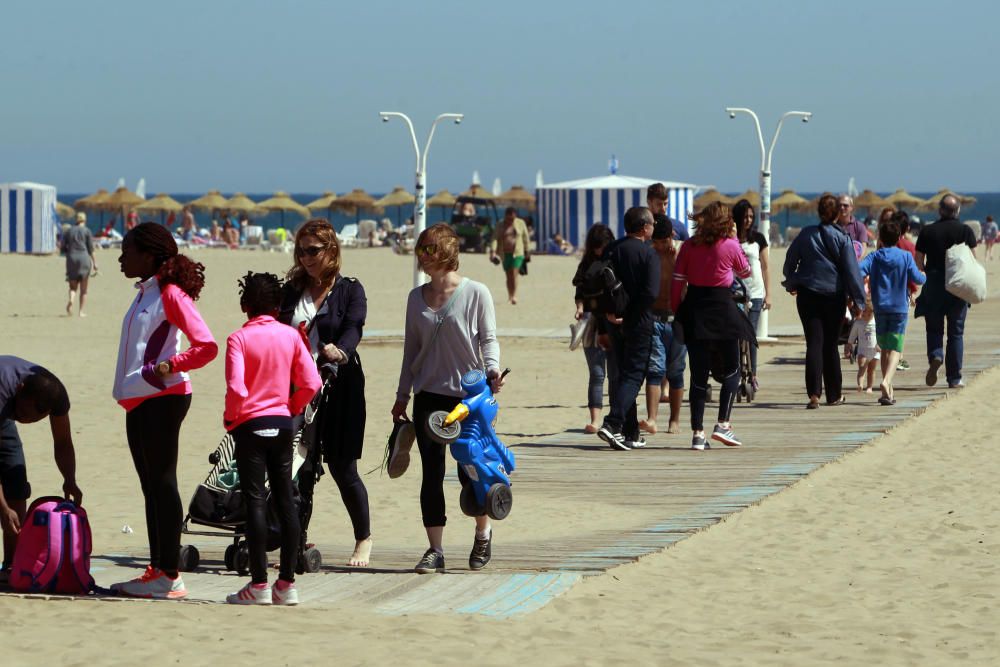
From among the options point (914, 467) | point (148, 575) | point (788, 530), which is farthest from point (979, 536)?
point (148, 575)

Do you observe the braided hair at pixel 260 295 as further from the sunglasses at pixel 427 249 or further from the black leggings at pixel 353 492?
the black leggings at pixel 353 492

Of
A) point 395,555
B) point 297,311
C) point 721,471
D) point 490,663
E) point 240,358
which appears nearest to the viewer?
point 490,663

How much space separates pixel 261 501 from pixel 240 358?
556 millimetres

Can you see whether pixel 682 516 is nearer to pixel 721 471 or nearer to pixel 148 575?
pixel 721 471

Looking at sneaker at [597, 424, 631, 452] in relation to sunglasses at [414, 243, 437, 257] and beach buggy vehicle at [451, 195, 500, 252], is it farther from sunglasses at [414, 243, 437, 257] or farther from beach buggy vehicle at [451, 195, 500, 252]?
beach buggy vehicle at [451, 195, 500, 252]

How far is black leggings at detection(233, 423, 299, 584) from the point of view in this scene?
6.23 metres

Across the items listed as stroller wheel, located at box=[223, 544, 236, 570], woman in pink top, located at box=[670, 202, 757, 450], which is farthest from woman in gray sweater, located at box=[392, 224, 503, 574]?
woman in pink top, located at box=[670, 202, 757, 450]

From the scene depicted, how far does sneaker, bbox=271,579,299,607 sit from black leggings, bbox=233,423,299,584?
0.02m

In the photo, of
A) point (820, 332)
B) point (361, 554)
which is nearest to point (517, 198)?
point (820, 332)

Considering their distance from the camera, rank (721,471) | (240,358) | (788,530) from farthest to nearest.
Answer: (721,471)
(788,530)
(240,358)

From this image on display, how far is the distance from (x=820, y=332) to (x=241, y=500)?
629cm

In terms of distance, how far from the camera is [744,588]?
6.98 metres

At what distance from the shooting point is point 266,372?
625cm

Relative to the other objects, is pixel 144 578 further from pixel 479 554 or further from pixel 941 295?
pixel 941 295
